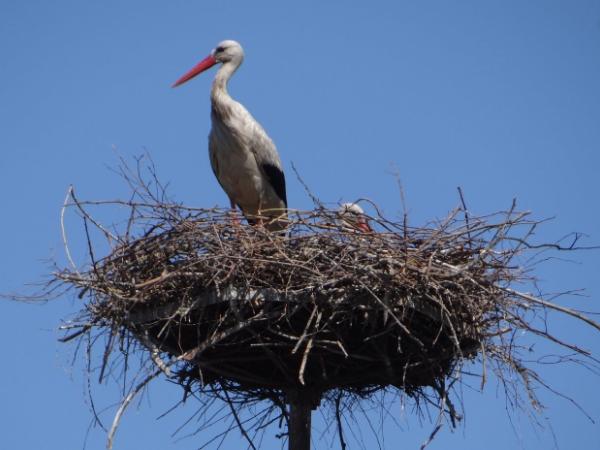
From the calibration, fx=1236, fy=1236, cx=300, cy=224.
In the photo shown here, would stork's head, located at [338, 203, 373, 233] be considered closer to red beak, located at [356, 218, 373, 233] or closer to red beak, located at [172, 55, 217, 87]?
red beak, located at [356, 218, 373, 233]

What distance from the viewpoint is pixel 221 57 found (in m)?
8.57

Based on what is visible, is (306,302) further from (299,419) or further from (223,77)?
(223,77)

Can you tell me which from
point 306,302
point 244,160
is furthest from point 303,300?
point 244,160

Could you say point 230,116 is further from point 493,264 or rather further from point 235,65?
point 493,264

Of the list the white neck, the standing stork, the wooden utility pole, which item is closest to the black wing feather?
the standing stork

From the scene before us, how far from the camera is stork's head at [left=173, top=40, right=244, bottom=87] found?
853 centimetres

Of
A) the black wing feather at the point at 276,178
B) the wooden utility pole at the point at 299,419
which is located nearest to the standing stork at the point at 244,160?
the black wing feather at the point at 276,178

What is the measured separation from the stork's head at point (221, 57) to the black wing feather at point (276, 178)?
0.94 m

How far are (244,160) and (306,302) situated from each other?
2517mm

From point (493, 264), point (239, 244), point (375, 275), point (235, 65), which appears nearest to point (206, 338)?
point (239, 244)

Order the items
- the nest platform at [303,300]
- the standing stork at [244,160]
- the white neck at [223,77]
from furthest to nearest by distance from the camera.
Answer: the white neck at [223,77] < the standing stork at [244,160] < the nest platform at [303,300]

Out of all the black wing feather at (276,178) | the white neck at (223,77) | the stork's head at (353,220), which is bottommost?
the stork's head at (353,220)

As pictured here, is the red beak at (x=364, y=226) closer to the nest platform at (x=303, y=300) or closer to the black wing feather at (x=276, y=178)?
the nest platform at (x=303, y=300)

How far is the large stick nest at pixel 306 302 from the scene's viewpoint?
554 cm
